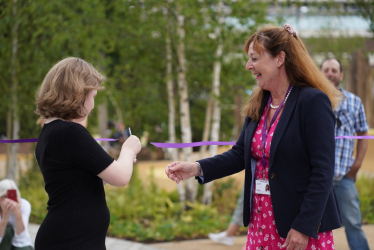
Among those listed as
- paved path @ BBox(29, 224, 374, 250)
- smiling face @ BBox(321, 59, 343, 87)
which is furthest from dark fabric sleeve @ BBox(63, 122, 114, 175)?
paved path @ BBox(29, 224, 374, 250)

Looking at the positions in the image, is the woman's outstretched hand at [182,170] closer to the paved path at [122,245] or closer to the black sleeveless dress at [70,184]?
the black sleeveless dress at [70,184]

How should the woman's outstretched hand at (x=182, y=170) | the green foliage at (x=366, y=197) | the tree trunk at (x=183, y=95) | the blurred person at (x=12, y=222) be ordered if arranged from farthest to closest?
the tree trunk at (x=183, y=95), the green foliage at (x=366, y=197), the blurred person at (x=12, y=222), the woman's outstretched hand at (x=182, y=170)

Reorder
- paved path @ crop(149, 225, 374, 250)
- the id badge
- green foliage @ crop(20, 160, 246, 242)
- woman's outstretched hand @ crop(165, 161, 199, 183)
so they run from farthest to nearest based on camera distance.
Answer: green foliage @ crop(20, 160, 246, 242) → paved path @ crop(149, 225, 374, 250) → woman's outstretched hand @ crop(165, 161, 199, 183) → the id badge

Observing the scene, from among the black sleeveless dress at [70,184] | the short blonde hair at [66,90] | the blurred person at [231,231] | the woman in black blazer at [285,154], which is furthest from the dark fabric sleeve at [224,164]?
the blurred person at [231,231]

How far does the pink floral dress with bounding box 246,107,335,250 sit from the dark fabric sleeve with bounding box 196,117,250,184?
8.8 inches

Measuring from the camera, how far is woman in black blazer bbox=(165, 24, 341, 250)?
227 cm

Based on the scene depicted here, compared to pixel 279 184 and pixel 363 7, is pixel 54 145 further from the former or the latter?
pixel 363 7

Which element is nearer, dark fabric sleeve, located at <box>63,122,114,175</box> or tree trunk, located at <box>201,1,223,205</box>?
dark fabric sleeve, located at <box>63,122,114,175</box>

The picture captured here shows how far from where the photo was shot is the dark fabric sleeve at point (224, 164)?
2699mm

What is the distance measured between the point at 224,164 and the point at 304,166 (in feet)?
1.80

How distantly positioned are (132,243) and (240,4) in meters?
4.00

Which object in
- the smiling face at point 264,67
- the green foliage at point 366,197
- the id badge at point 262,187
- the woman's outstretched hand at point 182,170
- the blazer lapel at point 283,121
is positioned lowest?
the green foliage at point 366,197

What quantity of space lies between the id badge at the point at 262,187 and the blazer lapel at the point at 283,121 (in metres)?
0.15

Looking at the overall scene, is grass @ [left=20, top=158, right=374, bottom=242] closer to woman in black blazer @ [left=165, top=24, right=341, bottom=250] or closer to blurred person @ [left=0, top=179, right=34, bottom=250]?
blurred person @ [left=0, top=179, right=34, bottom=250]
